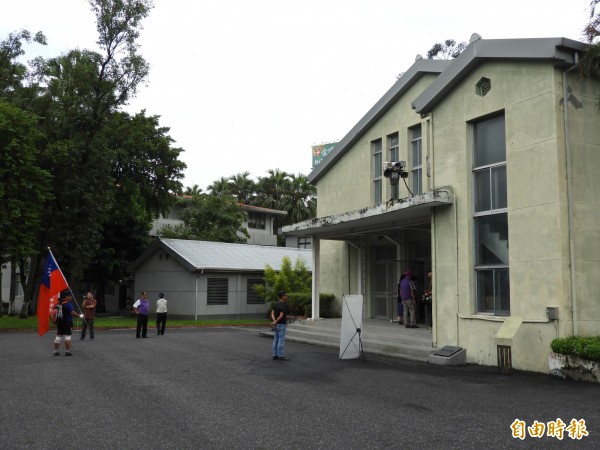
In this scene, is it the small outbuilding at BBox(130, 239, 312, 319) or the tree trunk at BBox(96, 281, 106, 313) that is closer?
the small outbuilding at BBox(130, 239, 312, 319)

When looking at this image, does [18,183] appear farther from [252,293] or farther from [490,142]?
[490,142]

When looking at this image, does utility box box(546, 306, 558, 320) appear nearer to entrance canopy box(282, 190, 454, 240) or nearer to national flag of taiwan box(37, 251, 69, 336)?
entrance canopy box(282, 190, 454, 240)

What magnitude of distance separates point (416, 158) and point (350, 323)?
7735mm

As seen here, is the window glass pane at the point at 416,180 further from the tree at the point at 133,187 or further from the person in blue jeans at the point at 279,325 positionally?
the tree at the point at 133,187

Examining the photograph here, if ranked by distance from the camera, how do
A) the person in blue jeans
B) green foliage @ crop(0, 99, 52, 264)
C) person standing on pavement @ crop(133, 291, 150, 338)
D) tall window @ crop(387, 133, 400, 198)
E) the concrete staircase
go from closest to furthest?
the person in blue jeans < the concrete staircase < person standing on pavement @ crop(133, 291, 150, 338) < tall window @ crop(387, 133, 400, 198) < green foliage @ crop(0, 99, 52, 264)

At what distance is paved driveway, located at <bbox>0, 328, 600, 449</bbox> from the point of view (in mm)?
6477

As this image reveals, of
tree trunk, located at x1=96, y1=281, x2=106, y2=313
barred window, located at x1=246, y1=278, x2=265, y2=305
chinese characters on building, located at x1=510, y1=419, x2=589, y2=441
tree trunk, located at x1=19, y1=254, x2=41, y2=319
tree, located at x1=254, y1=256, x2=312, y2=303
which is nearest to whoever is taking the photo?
chinese characters on building, located at x1=510, y1=419, x2=589, y2=441

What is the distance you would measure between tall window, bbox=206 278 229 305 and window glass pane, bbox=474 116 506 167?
1911 centimetres

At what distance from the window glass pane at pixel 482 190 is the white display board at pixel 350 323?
3.72 meters

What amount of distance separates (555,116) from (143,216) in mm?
29391

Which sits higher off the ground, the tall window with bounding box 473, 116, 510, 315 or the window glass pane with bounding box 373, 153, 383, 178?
the window glass pane with bounding box 373, 153, 383, 178

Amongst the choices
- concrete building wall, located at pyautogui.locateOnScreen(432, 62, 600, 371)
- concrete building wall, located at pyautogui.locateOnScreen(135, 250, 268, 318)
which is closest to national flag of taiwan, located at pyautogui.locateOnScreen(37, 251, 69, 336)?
concrete building wall, located at pyautogui.locateOnScreen(432, 62, 600, 371)

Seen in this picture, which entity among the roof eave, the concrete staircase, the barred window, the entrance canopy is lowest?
the concrete staircase

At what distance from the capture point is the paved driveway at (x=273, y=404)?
6.48 meters
